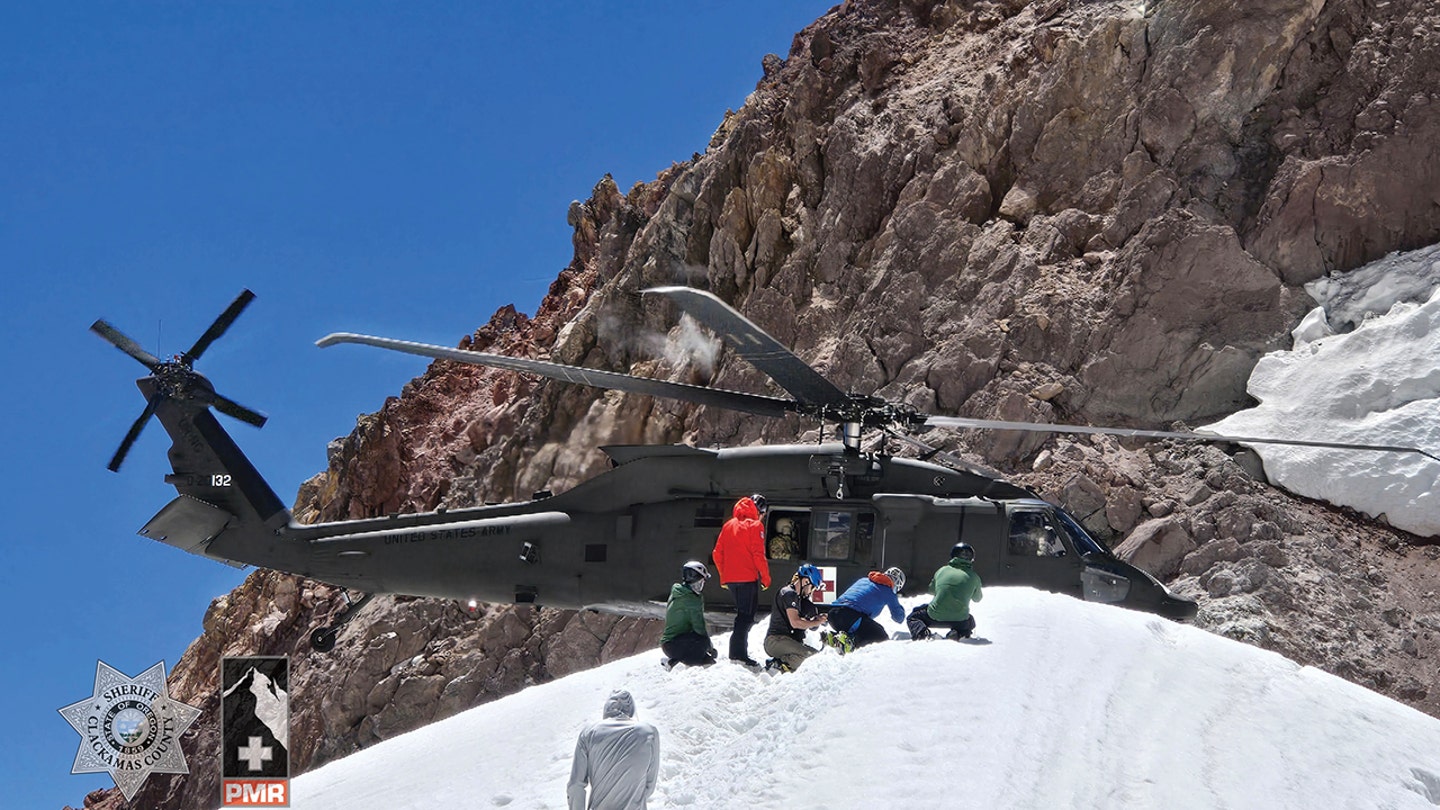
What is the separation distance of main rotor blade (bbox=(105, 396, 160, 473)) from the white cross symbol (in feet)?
30.0

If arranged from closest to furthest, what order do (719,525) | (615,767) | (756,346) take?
(615,767)
(756,346)
(719,525)

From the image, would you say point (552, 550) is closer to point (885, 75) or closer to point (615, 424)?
point (615, 424)

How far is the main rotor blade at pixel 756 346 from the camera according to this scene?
1108 cm

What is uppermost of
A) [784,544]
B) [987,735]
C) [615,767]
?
[784,544]

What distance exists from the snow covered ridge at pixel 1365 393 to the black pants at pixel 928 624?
988 centimetres

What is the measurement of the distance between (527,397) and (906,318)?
1138 cm

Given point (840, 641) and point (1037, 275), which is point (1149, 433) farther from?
point (1037, 275)

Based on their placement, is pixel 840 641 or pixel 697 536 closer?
pixel 840 641

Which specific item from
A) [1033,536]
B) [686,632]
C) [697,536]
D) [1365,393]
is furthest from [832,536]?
[1365,393]

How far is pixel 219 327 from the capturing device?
17641 millimetres

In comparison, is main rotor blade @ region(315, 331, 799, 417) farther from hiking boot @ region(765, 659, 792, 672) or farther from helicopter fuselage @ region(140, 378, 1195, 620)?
hiking boot @ region(765, 659, 792, 672)

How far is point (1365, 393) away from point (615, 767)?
1527 cm

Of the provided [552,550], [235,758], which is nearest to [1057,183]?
[552,550]

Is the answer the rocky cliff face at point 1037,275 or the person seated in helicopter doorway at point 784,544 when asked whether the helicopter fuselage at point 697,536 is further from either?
the rocky cliff face at point 1037,275
